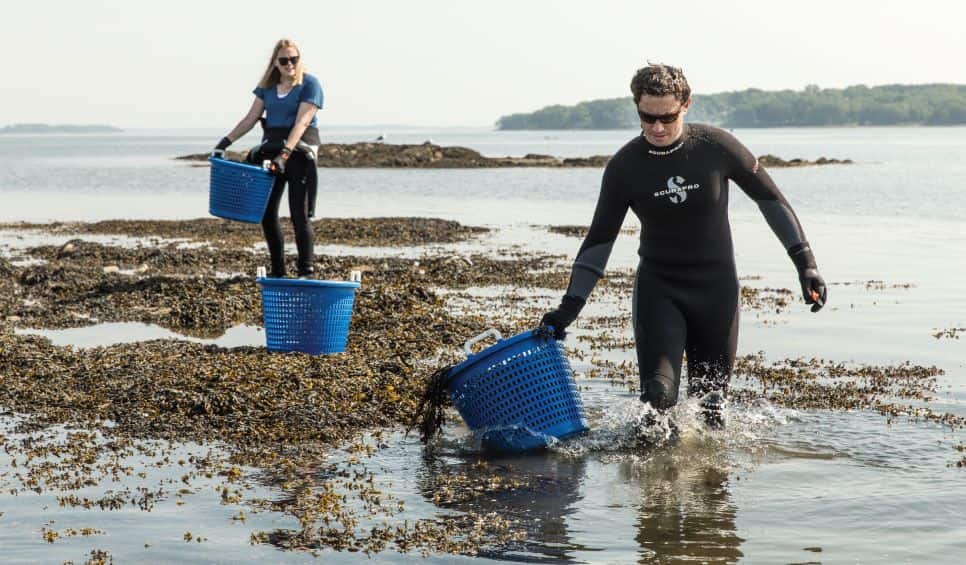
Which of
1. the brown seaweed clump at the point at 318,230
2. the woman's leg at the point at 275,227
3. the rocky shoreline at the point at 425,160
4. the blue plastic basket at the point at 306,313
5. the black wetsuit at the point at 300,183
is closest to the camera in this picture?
the blue plastic basket at the point at 306,313

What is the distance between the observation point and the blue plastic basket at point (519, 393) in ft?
19.6

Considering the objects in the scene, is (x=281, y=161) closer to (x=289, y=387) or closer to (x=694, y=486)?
(x=289, y=387)

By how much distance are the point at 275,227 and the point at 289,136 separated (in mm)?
844

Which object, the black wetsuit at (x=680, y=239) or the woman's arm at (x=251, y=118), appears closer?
the black wetsuit at (x=680, y=239)

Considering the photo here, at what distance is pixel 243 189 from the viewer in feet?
33.1

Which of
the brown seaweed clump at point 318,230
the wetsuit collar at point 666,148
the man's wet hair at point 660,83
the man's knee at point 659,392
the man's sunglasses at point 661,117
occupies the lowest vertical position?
the brown seaweed clump at point 318,230

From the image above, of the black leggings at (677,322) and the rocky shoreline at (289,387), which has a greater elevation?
the black leggings at (677,322)

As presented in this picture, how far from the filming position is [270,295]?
324 inches

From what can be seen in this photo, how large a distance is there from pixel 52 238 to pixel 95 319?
365 inches

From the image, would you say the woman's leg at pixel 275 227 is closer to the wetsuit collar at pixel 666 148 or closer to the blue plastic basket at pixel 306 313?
the blue plastic basket at pixel 306 313

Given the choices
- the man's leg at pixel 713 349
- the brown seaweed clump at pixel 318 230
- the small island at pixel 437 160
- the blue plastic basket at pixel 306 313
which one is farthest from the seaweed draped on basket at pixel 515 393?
the small island at pixel 437 160

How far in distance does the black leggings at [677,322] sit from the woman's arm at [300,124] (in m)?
4.58

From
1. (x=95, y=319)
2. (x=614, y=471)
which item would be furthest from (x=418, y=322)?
(x=614, y=471)

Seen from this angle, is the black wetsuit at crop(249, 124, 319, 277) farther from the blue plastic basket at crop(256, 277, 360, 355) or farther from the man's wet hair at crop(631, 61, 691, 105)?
the man's wet hair at crop(631, 61, 691, 105)
